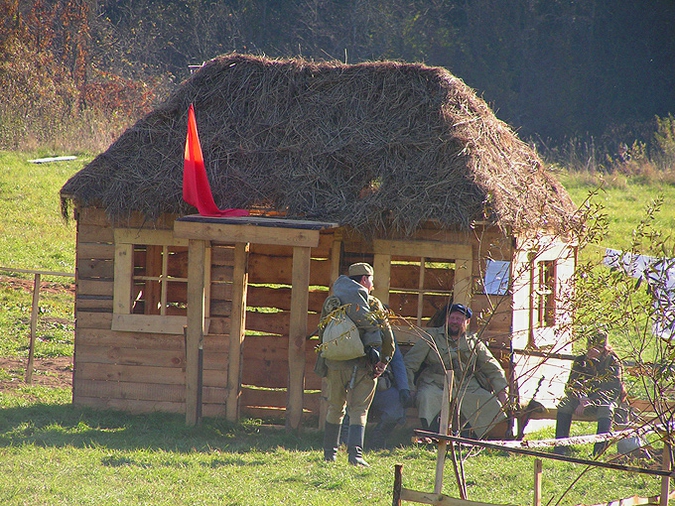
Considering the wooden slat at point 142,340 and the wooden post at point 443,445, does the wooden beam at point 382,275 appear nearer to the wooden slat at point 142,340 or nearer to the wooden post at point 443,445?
the wooden slat at point 142,340

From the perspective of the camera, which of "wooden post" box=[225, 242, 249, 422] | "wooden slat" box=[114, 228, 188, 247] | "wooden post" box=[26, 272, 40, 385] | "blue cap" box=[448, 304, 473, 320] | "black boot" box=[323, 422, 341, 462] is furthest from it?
"wooden post" box=[26, 272, 40, 385]

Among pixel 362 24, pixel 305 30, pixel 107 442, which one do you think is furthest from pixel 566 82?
pixel 107 442

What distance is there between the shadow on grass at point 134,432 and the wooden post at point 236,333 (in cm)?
22

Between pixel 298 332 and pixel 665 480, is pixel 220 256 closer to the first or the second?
pixel 298 332

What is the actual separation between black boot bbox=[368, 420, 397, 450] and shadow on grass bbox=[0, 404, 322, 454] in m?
0.55

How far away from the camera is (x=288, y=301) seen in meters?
10.3

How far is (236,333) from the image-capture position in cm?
898

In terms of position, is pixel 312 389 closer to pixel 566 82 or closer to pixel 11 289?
pixel 11 289

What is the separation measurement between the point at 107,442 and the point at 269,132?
12.6ft

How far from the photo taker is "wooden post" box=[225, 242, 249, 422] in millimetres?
8977

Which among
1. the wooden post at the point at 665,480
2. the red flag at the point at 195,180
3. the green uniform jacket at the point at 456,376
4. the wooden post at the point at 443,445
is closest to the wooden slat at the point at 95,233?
the red flag at the point at 195,180

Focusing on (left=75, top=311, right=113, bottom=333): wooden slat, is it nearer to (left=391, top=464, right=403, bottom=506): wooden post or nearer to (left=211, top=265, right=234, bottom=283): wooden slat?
(left=211, top=265, right=234, bottom=283): wooden slat

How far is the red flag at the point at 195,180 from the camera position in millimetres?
8672

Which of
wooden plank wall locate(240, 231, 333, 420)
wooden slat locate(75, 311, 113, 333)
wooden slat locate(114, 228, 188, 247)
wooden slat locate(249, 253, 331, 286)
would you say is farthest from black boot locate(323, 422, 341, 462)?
wooden slat locate(75, 311, 113, 333)
